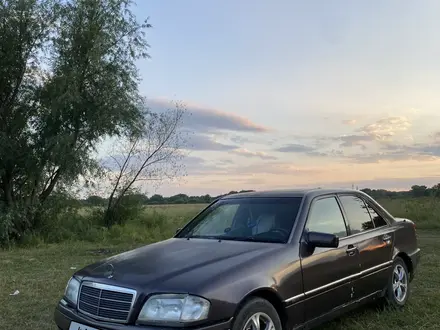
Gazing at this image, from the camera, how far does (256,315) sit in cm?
377

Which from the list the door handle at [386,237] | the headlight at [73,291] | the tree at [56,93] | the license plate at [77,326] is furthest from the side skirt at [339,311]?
the tree at [56,93]

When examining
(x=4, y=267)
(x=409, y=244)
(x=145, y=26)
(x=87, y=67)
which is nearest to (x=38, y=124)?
(x=87, y=67)

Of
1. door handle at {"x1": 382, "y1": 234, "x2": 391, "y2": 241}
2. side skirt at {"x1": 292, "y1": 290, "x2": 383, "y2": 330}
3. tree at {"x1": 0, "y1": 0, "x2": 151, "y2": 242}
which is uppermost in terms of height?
tree at {"x1": 0, "y1": 0, "x2": 151, "y2": 242}

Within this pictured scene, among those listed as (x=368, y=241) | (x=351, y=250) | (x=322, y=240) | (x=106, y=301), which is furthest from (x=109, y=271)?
(x=368, y=241)

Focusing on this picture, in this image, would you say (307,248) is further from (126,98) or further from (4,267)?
(126,98)

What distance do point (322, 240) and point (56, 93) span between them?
1261cm

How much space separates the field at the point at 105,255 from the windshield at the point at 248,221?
4.59ft

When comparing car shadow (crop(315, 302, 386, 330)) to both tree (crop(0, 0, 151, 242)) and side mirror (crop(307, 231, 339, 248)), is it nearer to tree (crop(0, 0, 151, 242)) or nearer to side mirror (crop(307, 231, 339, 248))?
side mirror (crop(307, 231, 339, 248))

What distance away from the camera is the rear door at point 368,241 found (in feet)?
16.8

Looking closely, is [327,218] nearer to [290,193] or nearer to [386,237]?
[290,193]

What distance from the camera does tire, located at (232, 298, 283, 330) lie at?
3.61 m

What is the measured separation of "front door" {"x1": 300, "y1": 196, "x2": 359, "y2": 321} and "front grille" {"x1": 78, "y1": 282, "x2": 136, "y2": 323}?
162 cm

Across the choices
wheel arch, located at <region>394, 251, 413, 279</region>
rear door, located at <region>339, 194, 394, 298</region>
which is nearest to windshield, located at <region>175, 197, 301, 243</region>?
rear door, located at <region>339, 194, 394, 298</region>

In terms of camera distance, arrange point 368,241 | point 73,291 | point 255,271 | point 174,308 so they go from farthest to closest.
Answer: point 368,241 → point 73,291 → point 255,271 → point 174,308
